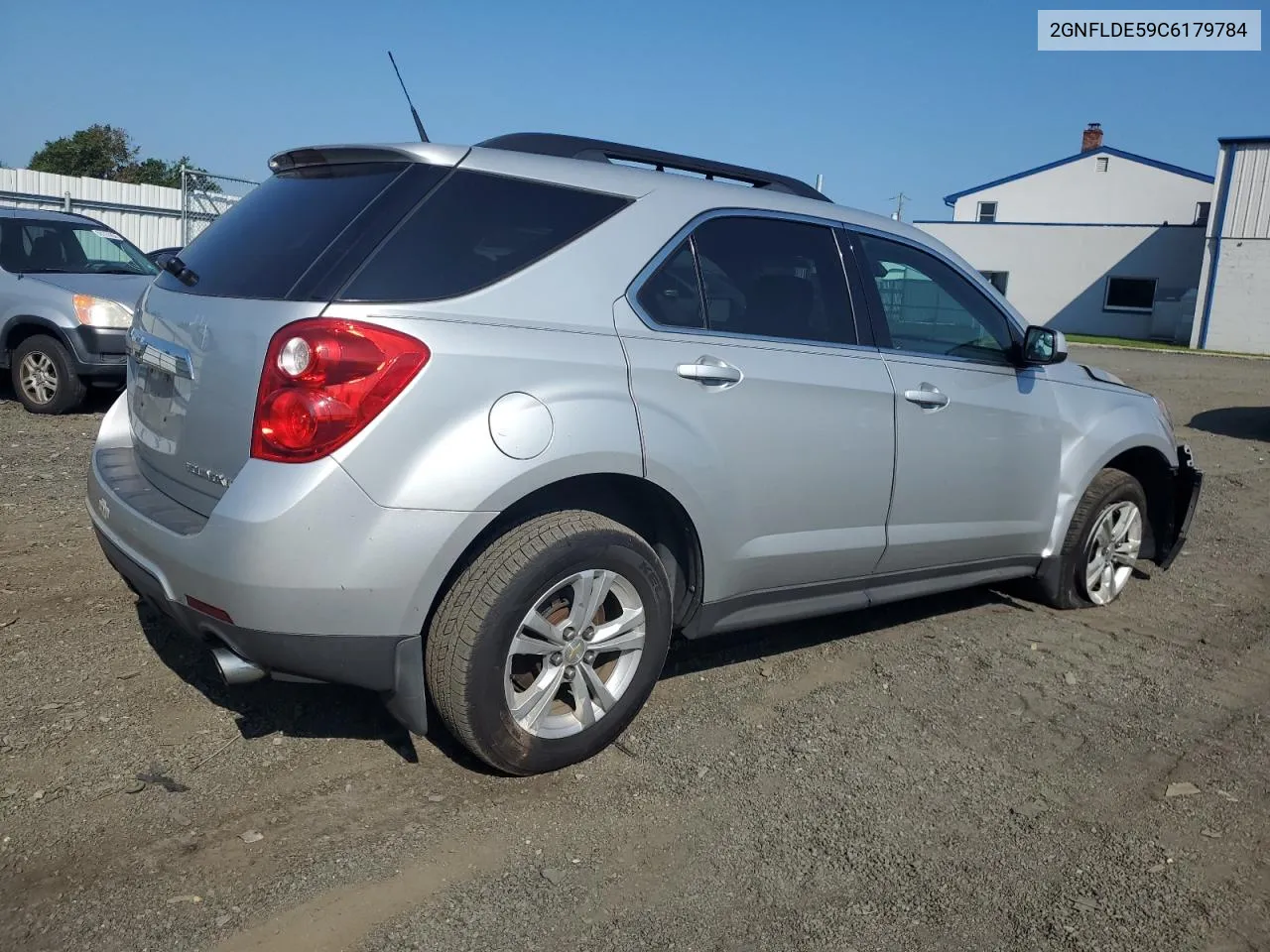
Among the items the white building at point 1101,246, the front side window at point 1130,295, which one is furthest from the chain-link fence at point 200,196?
the front side window at point 1130,295

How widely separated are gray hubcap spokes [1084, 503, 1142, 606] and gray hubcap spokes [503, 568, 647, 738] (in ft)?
9.35

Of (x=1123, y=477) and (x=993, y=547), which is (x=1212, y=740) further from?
(x=1123, y=477)

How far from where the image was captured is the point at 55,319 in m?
8.97

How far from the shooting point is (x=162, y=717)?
11.8 feet

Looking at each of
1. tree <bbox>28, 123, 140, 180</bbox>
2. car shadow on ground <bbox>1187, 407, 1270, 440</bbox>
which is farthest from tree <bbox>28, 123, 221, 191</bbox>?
car shadow on ground <bbox>1187, 407, 1270, 440</bbox>

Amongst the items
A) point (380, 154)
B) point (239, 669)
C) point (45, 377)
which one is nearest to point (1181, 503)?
point (380, 154)

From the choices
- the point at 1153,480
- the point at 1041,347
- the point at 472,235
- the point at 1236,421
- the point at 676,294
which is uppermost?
the point at 472,235

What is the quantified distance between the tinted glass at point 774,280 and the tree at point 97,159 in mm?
50830

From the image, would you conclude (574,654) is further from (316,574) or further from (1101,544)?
(1101,544)

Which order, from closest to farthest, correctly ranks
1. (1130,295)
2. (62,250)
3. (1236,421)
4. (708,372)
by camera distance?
(708,372) < (62,250) < (1236,421) < (1130,295)

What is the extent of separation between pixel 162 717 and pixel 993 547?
3325 millimetres

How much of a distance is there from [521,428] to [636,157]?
1.27 metres

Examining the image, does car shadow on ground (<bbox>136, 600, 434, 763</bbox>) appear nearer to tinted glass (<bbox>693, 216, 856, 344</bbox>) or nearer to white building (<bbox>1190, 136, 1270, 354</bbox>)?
tinted glass (<bbox>693, 216, 856, 344</bbox>)

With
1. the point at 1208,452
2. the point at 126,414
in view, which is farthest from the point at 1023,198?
the point at 126,414
